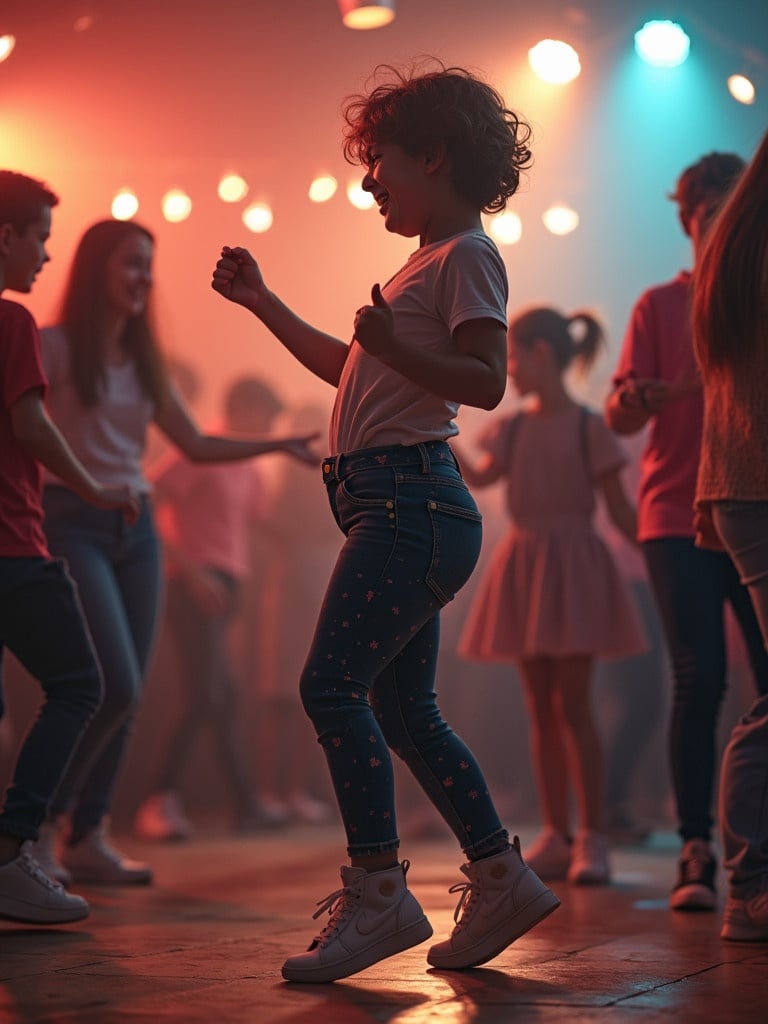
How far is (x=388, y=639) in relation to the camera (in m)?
1.95

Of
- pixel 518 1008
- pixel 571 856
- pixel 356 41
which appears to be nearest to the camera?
pixel 518 1008

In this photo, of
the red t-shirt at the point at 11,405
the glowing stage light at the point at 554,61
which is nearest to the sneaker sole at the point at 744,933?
the red t-shirt at the point at 11,405

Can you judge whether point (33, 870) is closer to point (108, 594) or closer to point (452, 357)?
point (108, 594)

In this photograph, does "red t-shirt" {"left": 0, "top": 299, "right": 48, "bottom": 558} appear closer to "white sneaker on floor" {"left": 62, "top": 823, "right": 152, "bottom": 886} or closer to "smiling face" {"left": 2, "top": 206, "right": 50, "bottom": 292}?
"smiling face" {"left": 2, "top": 206, "right": 50, "bottom": 292}

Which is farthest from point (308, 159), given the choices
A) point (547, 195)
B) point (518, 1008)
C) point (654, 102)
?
point (518, 1008)

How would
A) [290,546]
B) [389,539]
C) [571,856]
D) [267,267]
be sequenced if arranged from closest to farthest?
[389,539]
[571,856]
[290,546]
[267,267]

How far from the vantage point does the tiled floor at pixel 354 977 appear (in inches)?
64.3

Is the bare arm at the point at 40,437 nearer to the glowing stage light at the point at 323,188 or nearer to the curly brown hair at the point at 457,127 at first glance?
the curly brown hair at the point at 457,127

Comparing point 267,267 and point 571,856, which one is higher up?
point 267,267

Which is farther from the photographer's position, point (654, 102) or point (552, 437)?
point (654, 102)

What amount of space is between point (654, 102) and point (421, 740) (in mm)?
3975

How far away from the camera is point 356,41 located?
489cm

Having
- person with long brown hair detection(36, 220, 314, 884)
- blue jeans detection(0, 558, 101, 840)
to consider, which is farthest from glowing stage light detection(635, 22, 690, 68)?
blue jeans detection(0, 558, 101, 840)

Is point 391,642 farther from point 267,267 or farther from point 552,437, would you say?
point 267,267
